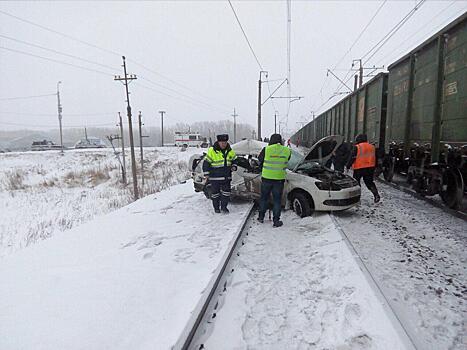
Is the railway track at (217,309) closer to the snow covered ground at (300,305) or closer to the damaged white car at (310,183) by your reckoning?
the snow covered ground at (300,305)

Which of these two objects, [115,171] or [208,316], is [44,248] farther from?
[115,171]

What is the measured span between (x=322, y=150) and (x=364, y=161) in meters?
1.01

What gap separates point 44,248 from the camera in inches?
204

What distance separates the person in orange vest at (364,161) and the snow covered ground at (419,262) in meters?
0.65

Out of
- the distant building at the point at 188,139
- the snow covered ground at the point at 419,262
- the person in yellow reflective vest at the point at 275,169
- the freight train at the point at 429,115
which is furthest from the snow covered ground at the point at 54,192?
the distant building at the point at 188,139

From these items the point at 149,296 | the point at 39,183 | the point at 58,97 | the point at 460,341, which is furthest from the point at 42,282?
the point at 58,97

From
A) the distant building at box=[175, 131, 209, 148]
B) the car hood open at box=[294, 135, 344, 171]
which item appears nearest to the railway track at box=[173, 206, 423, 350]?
the car hood open at box=[294, 135, 344, 171]

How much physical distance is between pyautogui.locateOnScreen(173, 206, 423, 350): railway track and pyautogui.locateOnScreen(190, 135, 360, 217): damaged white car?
1861 mm

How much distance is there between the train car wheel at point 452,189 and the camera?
5.93 metres

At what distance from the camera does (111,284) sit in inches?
142

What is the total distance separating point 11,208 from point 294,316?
1767cm

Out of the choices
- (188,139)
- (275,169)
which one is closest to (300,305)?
(275,169)

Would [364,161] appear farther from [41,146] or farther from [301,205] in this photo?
[41,146]

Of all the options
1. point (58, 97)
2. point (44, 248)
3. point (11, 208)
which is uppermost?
point (58, 97)
